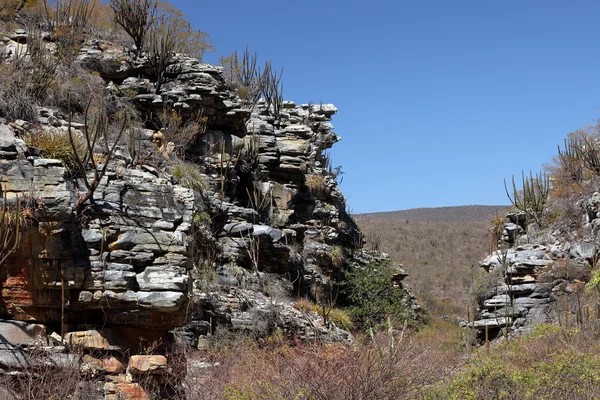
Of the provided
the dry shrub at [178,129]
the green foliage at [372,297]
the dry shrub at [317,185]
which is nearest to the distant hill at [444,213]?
the dry shrub at [317,185]

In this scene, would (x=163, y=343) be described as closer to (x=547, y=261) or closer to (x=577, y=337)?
(x=577, y=337)

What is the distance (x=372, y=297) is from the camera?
1098 inches

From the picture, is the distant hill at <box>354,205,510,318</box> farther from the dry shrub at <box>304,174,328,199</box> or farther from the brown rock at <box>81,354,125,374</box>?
the brown rock at <box>81,354,125,374</box>

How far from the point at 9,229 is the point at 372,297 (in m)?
18.6

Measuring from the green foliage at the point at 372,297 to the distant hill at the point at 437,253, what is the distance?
8736 millimetres

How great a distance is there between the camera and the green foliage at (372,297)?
2716 cm

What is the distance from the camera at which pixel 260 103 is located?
29.9 m

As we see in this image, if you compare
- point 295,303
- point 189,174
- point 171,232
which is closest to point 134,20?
point 189,174

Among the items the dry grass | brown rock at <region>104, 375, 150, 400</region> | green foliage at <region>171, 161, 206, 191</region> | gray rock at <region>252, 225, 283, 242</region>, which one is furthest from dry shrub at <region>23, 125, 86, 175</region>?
gray rock at <region>252, 225, 283, 242</region>

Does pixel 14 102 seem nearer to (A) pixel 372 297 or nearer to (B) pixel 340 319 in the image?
(B) pixel 340 319

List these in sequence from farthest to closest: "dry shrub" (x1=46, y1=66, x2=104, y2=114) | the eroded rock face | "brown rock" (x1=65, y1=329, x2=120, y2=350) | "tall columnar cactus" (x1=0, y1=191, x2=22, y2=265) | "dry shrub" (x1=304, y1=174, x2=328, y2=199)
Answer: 1. "dry shrub" (x1=304, y1=174, x2=328, y2=199)
2. "dry shrub" (x1=46, y1=66, x2=104, y2=114)
3. "brown rock" (x1=65, y1=329, x2=120, y2=350)
4. the eroded rock face
5. "tall columnar cactus" (x1=0, y1=191, x2=22, y2=265)

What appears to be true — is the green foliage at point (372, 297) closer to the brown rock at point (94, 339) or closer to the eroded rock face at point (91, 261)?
the eroded rock face at point (91, 261)

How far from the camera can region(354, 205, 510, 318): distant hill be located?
150 feet

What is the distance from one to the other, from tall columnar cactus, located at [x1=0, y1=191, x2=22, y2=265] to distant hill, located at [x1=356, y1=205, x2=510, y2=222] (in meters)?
76.3
